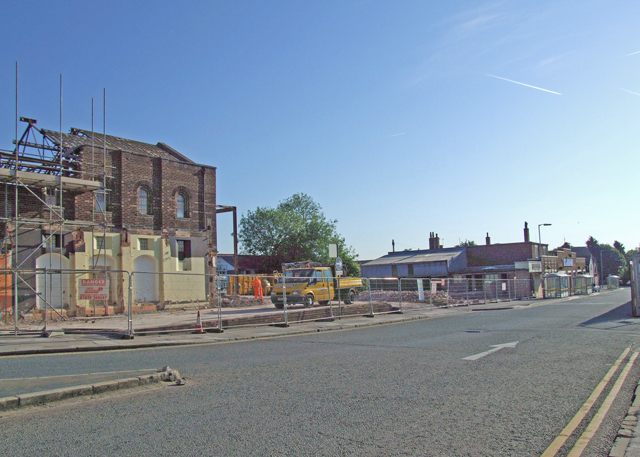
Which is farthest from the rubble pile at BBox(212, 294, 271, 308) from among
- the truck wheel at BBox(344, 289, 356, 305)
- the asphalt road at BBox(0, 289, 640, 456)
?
the asphalt road at BBox(0, 289, 640, 456)

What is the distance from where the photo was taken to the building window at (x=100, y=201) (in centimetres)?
2392

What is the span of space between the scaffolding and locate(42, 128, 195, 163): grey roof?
0.15 meters

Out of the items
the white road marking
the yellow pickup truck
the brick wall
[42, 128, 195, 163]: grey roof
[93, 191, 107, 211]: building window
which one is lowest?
the white road marking

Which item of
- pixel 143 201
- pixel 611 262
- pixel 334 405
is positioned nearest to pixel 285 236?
pixel 143 201

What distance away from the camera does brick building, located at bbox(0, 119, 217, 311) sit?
2098 cm

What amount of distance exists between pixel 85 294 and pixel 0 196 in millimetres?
11064

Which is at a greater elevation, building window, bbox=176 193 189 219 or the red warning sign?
building window, bbox=176 193 189 219

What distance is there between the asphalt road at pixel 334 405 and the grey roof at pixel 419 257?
4966cm

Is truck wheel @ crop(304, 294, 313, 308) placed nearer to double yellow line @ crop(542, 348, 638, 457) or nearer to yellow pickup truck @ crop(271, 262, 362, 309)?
yellow pickup truck @ crop(271, 262, 362, 309)

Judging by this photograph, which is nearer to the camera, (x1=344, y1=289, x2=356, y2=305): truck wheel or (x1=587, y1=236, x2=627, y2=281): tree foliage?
(x1=344, y1=289, x2=356, y2=305): truck wheel

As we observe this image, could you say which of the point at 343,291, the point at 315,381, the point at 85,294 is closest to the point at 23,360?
the point at 85,294

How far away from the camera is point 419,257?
206ft

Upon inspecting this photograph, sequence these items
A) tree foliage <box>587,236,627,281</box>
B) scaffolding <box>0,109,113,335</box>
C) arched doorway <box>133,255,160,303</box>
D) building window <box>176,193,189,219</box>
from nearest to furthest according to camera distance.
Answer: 1. scaffolding <box>0,109,113,335</box>
2. arched doorway <box>133,255,160,303</box>
3. building window <box>176,193,189,219</box>
4. tree foliage <box>587,236,627,281</box>

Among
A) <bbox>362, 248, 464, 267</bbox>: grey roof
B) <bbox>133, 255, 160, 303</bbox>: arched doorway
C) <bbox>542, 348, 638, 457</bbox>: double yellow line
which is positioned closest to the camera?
<bbox>542, 348, 638, 457</bbox>: double yellow line
